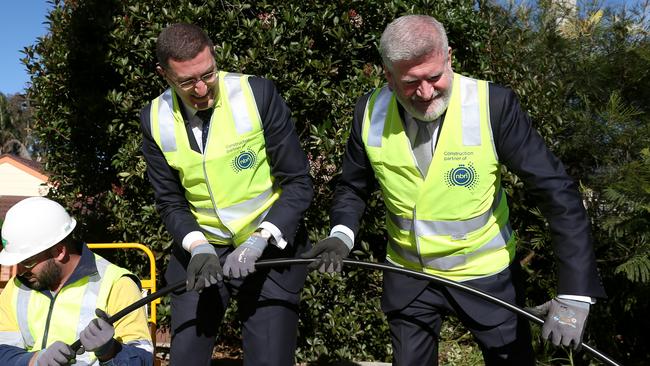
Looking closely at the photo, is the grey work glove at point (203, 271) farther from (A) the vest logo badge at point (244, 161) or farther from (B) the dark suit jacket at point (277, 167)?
(A) the vest logo badge at point (244, 161)

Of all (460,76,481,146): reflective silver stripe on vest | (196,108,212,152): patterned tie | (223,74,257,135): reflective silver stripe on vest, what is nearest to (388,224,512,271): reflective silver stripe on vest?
(460,76,481,146): reflective silver stripe on vest

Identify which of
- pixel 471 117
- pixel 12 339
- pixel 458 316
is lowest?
pixel 12 339

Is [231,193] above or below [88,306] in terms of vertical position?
above

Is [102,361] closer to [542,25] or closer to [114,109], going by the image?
[114,109]

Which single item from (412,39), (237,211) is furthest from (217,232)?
(412,39)

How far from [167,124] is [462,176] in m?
1.25

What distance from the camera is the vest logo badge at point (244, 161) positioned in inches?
113

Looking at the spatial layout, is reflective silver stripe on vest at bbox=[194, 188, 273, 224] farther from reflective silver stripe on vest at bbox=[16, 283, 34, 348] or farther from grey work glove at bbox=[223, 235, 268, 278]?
reflective silver stripe on vest at bbox=[16, 283, 34, 348]

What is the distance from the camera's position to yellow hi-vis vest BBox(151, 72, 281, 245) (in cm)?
288

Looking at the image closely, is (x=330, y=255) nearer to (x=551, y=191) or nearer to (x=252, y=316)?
(x=252, y=316)

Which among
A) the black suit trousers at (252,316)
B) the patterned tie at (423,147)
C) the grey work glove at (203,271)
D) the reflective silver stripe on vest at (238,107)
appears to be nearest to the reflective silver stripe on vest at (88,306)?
the black suit trousers at (252,316)

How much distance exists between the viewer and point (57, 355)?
2686mm

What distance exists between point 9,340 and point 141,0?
2.37 metres

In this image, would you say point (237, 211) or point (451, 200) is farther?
point (237, 211)
